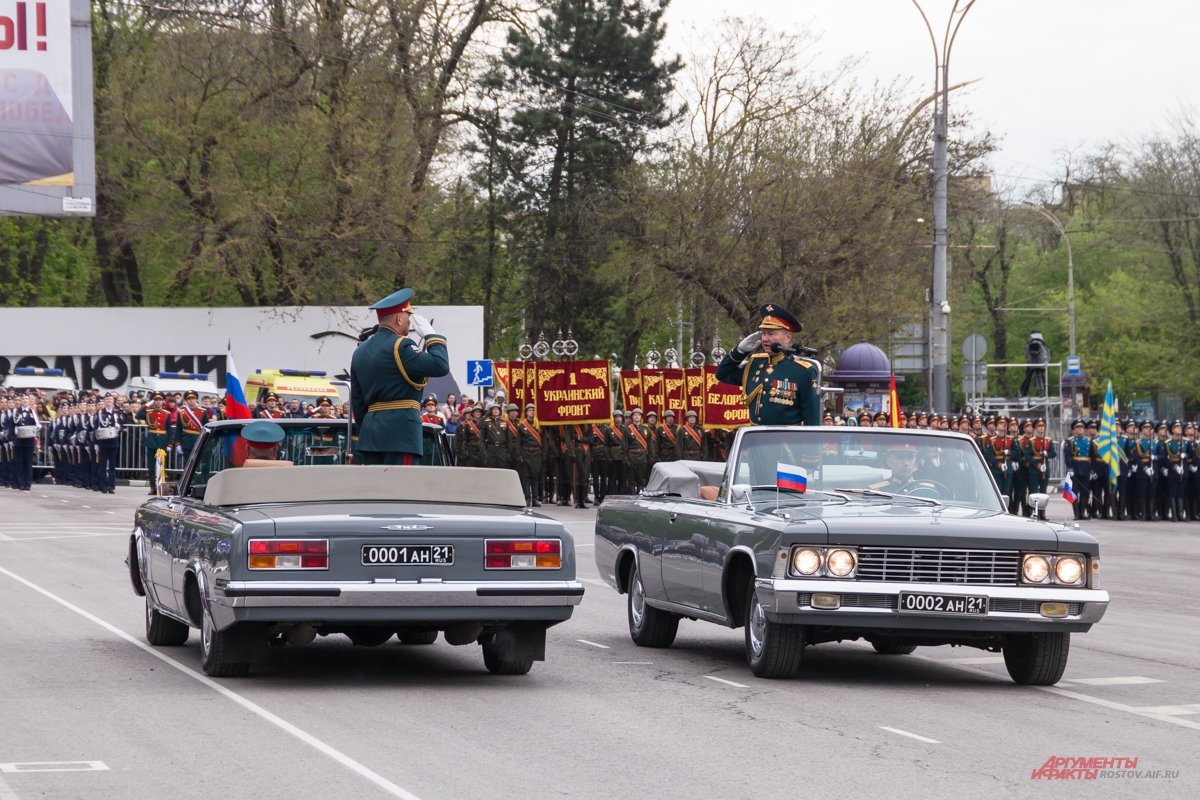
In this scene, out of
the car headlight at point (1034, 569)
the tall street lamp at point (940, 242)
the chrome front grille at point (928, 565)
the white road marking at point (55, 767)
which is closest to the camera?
the white road marking at point (55, 767)

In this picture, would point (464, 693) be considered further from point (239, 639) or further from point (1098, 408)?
point (1098, 408)

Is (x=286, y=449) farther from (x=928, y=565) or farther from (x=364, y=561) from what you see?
(x=928, y=565)

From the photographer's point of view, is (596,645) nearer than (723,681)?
No

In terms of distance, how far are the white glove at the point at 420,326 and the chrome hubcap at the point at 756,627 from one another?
2729 mm

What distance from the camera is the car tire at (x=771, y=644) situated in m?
10.7

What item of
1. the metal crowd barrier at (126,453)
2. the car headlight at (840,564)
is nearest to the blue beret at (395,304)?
the car headlight at (840,564)

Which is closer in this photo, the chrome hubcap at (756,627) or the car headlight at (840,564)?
the car headlight at (840,564)

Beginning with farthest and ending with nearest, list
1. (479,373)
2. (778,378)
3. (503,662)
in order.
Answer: (479,373), (778,378), (503,662)

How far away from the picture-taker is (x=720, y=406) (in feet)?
120

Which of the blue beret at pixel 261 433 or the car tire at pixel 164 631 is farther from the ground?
the blue beret at pixel 261 433

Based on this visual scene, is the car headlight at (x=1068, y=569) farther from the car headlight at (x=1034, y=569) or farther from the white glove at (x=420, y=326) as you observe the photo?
the white glove at (x=420, y=326)

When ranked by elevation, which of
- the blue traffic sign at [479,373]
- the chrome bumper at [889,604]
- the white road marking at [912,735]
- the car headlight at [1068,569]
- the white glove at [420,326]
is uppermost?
the white glove at [420,326]

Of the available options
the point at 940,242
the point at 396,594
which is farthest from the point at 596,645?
the point at 940,242

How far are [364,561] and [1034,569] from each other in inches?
146
